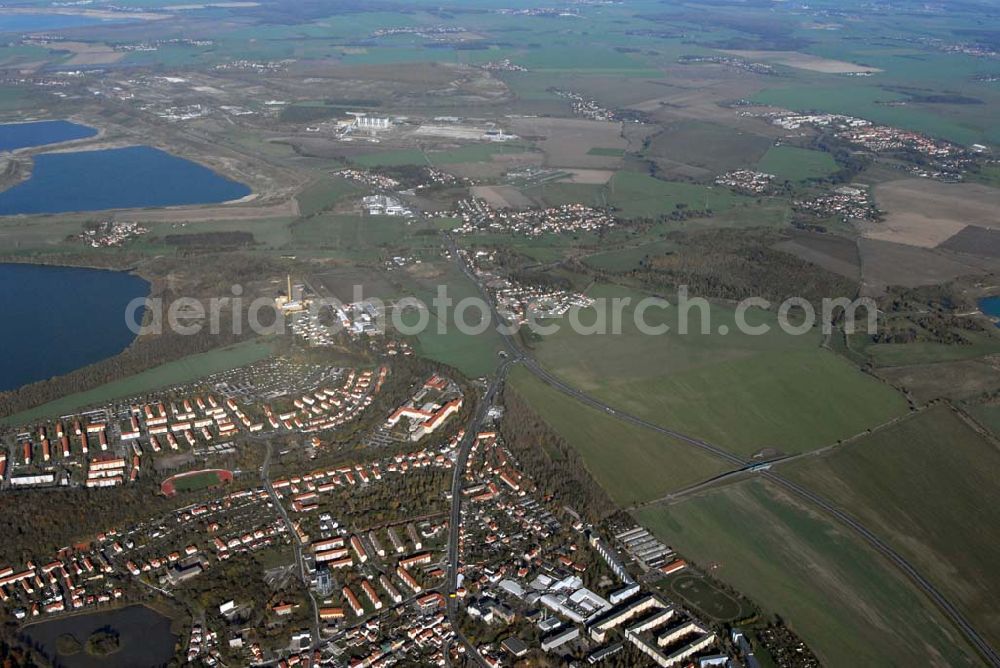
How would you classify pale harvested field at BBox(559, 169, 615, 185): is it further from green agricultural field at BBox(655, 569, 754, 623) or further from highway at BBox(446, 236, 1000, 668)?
green agricultural field at BBox(655, 569, 754, 623)

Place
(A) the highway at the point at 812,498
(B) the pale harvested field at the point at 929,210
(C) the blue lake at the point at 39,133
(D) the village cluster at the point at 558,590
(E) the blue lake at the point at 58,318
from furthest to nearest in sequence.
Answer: (C) the blue lake at the point at 39,133
(B) the pale harvested field at the point at 929,210
(E) the blue lake at the point at 58,318
(A) the highway at the point at 812,498
(D) the village cluster at the point at 558,590

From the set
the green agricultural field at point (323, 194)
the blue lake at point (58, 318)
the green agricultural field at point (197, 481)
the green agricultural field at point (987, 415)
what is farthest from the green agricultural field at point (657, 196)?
the green agricultural field at point (197, 481)

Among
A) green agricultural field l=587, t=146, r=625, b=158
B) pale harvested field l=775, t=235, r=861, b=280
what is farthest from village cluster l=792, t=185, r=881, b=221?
green agricultural field l=587, t=146, r=625, b=158

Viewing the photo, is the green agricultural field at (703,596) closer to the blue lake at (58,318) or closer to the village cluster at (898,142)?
the blue lake at (58,318)

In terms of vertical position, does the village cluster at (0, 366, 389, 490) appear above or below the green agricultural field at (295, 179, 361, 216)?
below

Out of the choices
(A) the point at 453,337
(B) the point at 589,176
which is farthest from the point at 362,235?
(B) the point at 589,176

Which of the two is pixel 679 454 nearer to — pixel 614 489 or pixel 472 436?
pixel 614 489

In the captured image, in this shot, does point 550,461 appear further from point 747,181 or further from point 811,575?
point 747,181
